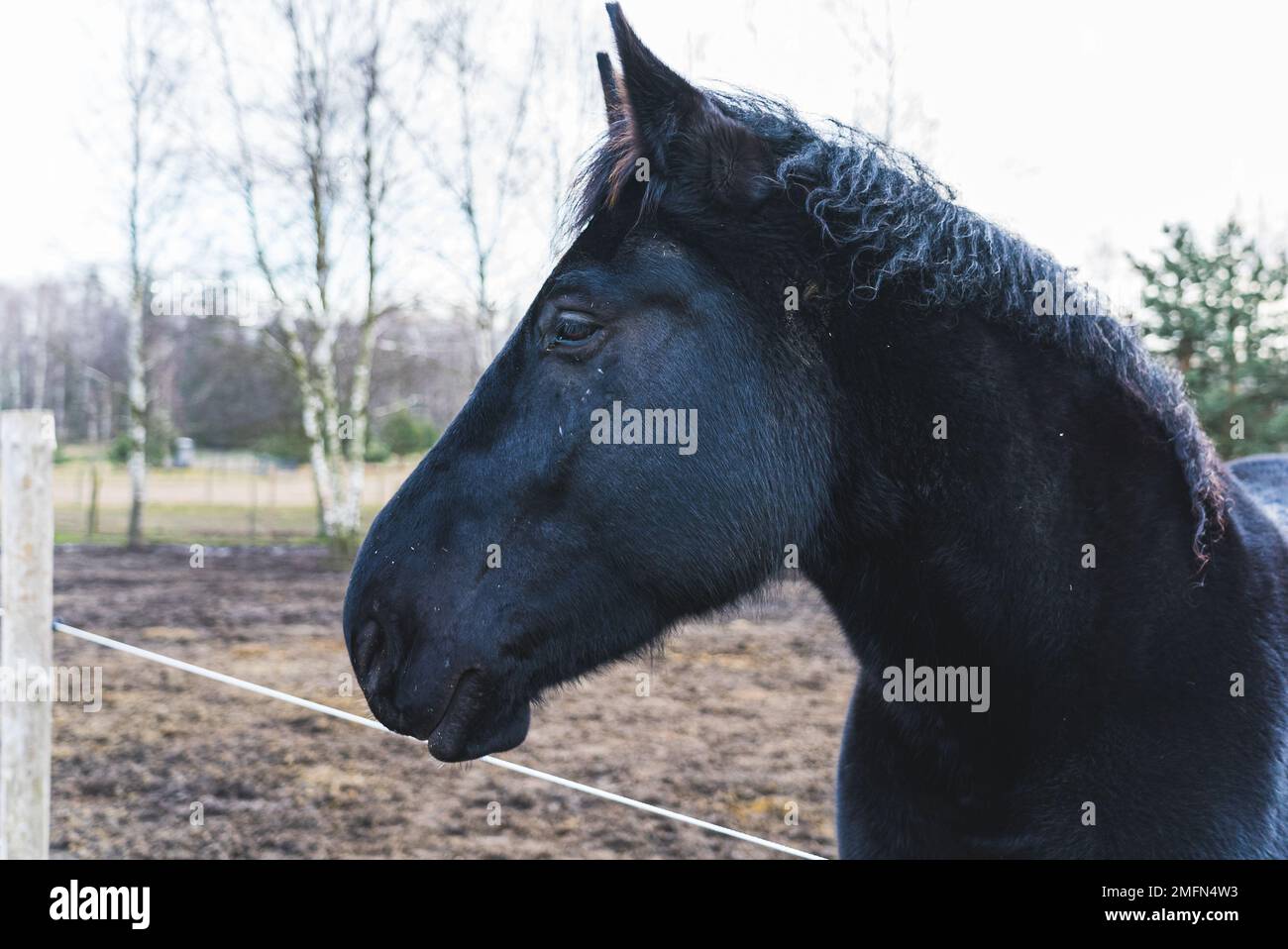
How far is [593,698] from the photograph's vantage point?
8.68 m

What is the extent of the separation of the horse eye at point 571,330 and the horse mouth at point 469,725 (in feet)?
2.54

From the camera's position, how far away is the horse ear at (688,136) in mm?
1953

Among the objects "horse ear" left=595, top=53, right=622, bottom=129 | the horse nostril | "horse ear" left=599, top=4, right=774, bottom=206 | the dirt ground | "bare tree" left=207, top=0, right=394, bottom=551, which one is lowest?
the dirt ground

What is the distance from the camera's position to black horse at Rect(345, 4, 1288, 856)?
76.2 inches

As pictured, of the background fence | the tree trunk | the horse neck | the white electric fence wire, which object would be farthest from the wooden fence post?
the tree trunk

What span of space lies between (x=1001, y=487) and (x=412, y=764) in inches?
228

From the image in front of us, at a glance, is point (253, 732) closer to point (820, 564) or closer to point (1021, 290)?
point (820, 564)

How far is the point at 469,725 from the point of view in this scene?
79.1 inches

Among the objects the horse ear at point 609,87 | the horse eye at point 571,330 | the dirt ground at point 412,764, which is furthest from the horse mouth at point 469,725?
the horse ear at point 609,87

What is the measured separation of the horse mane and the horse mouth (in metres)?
1.16

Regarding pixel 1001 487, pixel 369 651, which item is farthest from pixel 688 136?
pixel 369 651

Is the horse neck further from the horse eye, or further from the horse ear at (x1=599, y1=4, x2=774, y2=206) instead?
the horse eye
